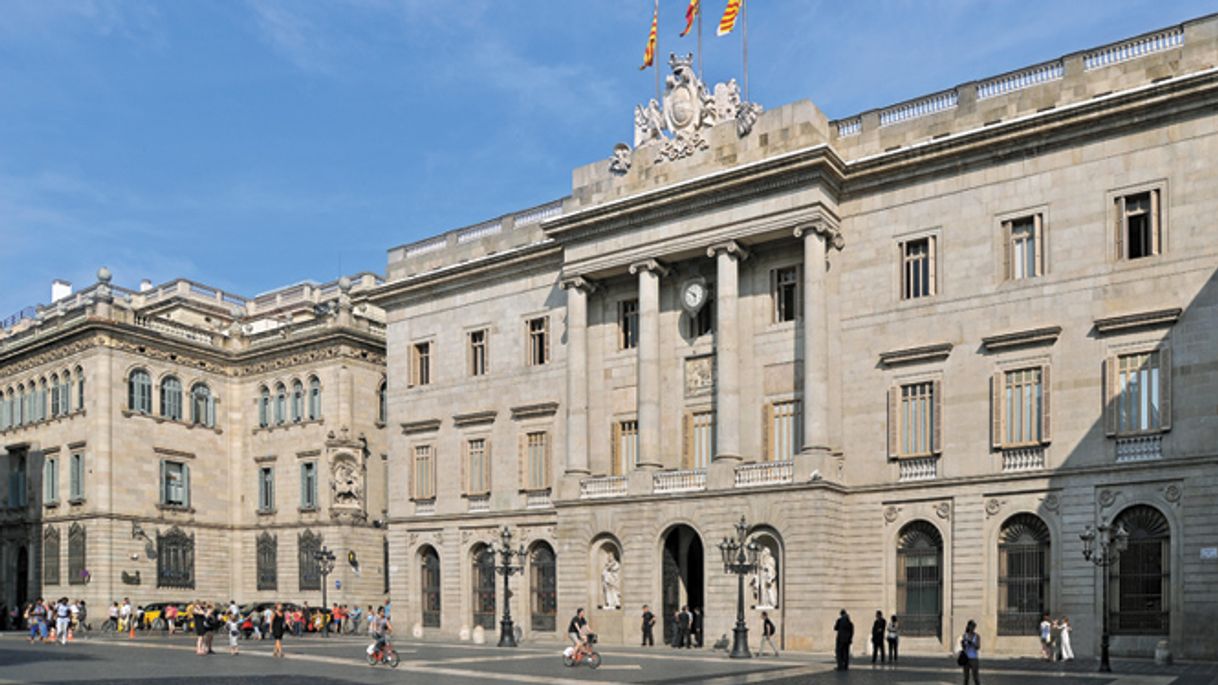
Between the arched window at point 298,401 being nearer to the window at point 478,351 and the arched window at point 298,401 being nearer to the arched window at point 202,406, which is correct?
the arched window at point 202,406

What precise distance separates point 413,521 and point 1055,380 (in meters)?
27.9

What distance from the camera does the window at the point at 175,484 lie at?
62.6 m

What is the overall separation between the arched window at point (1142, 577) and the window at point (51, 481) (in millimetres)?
49992

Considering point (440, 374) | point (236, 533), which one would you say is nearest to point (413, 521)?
point (440, 374)

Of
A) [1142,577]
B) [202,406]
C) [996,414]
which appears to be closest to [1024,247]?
[996,414]

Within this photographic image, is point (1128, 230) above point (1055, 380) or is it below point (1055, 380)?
above

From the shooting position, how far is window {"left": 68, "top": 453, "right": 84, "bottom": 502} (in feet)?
199

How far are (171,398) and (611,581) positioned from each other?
101 ft

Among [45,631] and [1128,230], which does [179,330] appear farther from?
[1128,230]

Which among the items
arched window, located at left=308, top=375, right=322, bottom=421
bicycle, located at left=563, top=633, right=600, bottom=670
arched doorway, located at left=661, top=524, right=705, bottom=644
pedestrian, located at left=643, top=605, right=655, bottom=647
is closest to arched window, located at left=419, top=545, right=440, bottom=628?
arched window, located at left=308, top=375, right=322, bottom=421

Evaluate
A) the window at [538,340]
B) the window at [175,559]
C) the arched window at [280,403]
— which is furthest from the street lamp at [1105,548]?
the window at [175,559]

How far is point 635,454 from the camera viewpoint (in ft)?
147

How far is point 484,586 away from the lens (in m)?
50.4

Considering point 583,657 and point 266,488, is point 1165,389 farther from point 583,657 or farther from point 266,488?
Result: point 266,488
